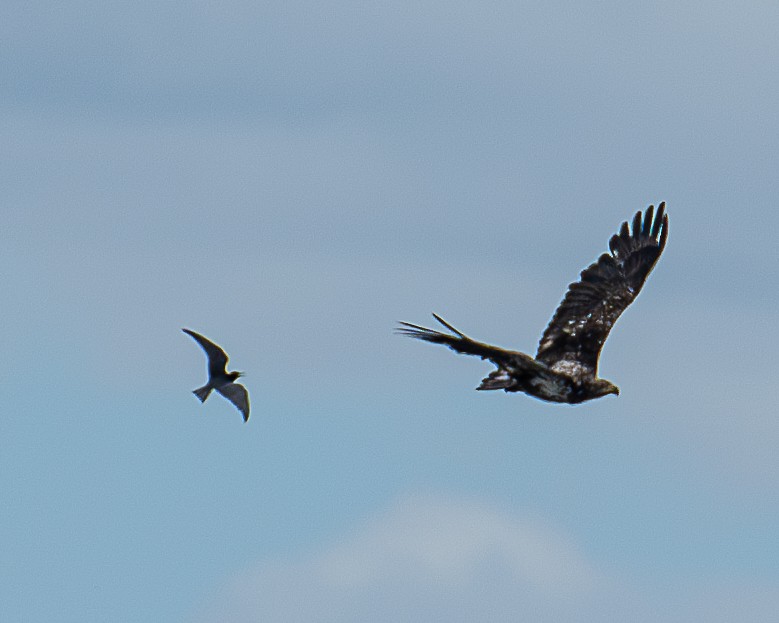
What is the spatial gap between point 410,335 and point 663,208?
10.8m

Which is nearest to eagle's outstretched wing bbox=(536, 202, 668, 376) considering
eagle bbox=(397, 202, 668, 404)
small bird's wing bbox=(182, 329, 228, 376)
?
eagle bbox=(397, 202, 668, 404)

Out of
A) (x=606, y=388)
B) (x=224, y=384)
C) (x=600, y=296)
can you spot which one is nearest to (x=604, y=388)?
(x=606, y=388)

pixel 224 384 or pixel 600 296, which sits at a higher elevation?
pixel 224 384

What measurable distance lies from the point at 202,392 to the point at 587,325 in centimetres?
863

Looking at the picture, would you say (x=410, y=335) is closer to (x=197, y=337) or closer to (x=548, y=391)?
(x=548, y=391)

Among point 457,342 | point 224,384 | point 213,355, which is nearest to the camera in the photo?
point 457,342

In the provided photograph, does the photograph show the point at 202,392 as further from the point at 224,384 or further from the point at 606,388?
the point at 606,388

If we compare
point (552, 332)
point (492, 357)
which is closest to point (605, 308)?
point (552, 332)

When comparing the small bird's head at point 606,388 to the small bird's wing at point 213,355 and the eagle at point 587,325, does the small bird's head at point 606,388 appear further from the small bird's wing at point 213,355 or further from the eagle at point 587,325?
the small bird's wing at point 213,355

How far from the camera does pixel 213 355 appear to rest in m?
39.7

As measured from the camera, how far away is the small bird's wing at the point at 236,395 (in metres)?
40.2

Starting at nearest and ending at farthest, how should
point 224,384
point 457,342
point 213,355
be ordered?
1. point 457,342
2. point 213,355
3. point 224,384

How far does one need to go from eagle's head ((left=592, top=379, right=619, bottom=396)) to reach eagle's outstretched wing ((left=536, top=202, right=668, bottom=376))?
0.26m

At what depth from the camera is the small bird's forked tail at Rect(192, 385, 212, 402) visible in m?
39.0
